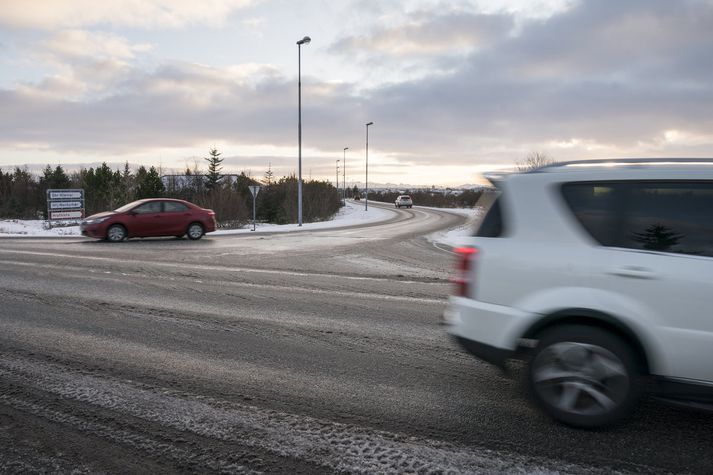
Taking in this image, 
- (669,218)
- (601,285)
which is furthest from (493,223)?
(669,218)

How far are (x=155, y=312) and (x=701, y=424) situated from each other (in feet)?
19.4

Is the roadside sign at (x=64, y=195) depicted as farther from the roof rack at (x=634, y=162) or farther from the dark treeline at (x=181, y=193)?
the roof rack at (x=634, y=162)

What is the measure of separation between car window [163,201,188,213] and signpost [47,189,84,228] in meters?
11.4

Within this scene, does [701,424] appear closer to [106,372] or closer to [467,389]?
[467,389]

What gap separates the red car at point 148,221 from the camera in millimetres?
16484

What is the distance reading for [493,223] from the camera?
12.0ft

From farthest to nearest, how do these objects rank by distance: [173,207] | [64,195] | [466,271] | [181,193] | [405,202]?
[405,202] → [181,193] → [64,195] → [173,207] → [466,271]

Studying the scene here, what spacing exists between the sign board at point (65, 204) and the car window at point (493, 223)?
1038 inches

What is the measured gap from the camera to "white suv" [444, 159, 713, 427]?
3.06 meters

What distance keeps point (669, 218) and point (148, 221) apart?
1644 centimetres

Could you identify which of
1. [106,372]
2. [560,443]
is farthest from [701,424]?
[106,372]

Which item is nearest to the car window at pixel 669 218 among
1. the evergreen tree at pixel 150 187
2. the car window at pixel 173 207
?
the car window at pixel 173 207

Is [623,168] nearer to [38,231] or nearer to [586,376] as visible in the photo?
[586,376]

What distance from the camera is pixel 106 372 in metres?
4.23
